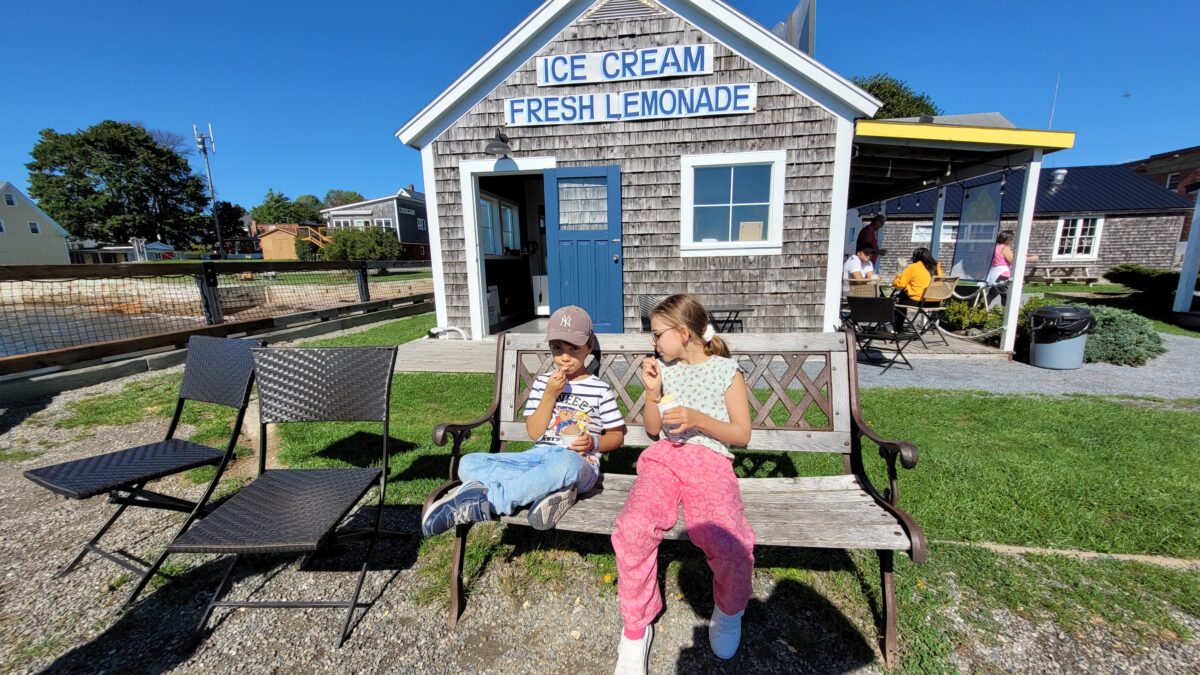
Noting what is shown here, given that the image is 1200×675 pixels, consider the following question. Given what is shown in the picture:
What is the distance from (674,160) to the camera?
6367 millimetres

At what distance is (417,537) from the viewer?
249 centimetres

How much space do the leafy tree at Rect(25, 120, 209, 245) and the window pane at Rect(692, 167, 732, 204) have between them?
63182 mm

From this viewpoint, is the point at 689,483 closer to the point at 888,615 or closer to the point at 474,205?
the point at 888,615

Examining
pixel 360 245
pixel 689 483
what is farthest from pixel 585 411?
pixel 360 245

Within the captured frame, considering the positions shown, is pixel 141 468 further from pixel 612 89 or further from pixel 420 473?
pixel 612 89

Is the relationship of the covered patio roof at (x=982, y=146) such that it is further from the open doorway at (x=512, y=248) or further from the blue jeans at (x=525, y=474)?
the blue jeans at (x=525, y=474)

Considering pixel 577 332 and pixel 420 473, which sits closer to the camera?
pixel 577 332

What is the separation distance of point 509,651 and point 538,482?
0.67 meters

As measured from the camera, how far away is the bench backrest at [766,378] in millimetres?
2336

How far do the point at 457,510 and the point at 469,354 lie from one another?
4.59 metres

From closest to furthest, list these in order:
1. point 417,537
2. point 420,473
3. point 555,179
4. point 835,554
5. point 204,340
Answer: point 835,554 < point 417,537 < point 204,340 < point 420,473 < point 555,179

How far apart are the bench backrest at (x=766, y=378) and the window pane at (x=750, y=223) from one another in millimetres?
4451

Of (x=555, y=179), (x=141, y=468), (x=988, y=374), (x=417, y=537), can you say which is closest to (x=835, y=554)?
(x=417, y=537)

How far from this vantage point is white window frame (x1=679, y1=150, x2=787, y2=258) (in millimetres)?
6215
